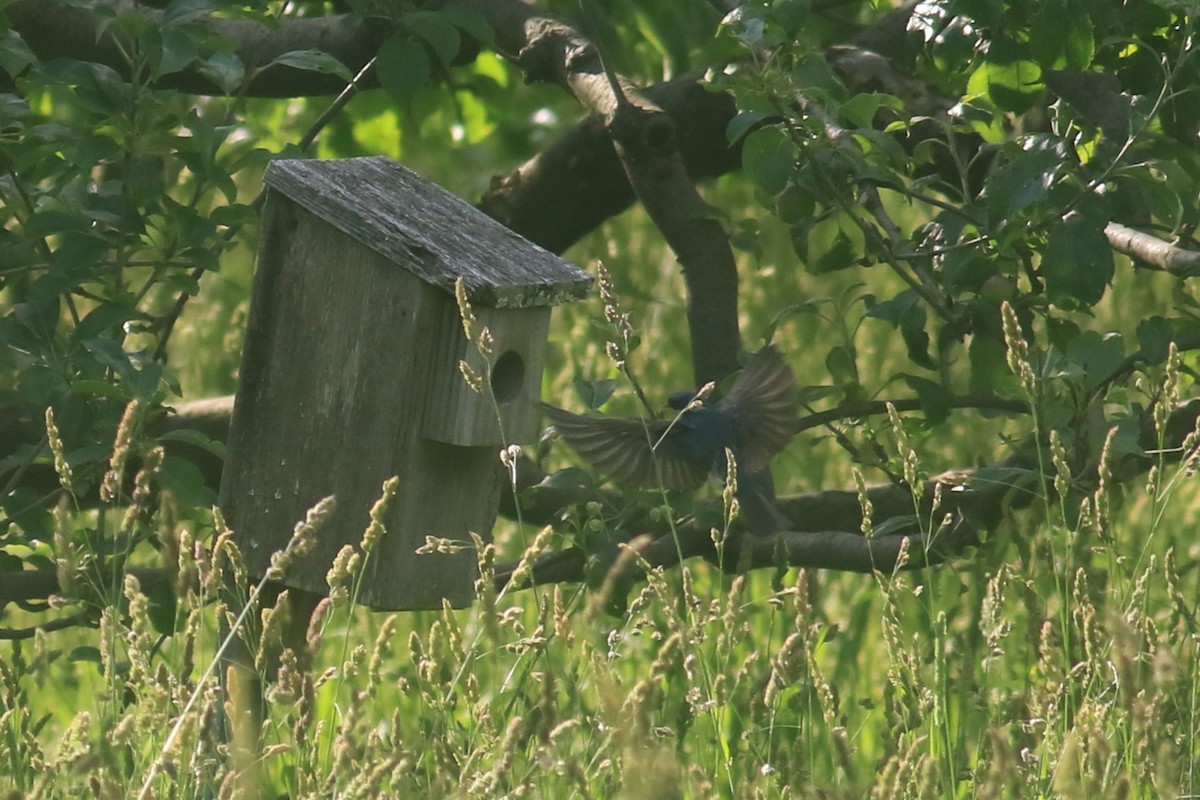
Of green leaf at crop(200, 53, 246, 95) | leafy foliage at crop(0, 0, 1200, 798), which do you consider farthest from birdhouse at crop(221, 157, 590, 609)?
green leaf at crop(200, 53, 246, 95)

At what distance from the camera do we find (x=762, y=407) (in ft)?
10.5

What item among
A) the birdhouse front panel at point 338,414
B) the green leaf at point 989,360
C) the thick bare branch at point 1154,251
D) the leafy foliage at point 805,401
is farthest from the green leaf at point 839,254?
the birdhouse front panel at point 338,414

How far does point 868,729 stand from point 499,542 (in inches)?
60.7

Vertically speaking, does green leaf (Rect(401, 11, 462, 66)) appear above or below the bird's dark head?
above

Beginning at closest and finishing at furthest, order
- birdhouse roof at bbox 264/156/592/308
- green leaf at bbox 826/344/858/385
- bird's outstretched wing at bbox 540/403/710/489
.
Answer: birdhouse roof at bbox 264/156/592/308 → bird's outstretched wing at bbox 540/403/710/489 → green leaf at bbox 826/344/858/385

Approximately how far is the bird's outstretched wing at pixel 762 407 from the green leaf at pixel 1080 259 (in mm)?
616

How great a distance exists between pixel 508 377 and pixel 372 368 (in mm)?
264

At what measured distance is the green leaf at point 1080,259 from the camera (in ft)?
8.56

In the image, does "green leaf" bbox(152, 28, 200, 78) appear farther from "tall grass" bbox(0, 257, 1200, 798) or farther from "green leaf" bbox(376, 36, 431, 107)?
"tall grass" bbox(0, 257, 1200, 798)

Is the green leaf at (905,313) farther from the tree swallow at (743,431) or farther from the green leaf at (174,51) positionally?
the green leaf at (174,51)

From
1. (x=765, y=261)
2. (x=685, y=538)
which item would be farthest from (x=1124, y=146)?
(x=765, y=261)

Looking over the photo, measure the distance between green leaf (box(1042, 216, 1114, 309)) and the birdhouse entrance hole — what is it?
833mm

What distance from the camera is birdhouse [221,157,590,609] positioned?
7.94ft

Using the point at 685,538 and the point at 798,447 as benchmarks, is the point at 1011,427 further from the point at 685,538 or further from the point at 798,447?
the point at 685,538
